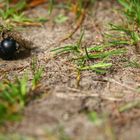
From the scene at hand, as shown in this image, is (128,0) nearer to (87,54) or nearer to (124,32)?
(124,32)

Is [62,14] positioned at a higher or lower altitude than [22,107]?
higher

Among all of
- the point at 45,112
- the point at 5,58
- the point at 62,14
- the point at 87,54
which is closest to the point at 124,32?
the point at 87,54

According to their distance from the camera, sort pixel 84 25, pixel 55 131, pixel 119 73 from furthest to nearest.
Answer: pixel 84 25
pixel 119 73
pixel 55 131

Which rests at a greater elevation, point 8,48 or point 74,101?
point 8,48

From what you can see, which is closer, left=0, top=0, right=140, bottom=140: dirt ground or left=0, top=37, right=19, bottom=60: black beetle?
left=0, top=0, right=140, bottom=140: dirt ground

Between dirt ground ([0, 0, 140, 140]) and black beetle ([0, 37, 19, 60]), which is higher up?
black beetle ([0, 37, 19, 60])
